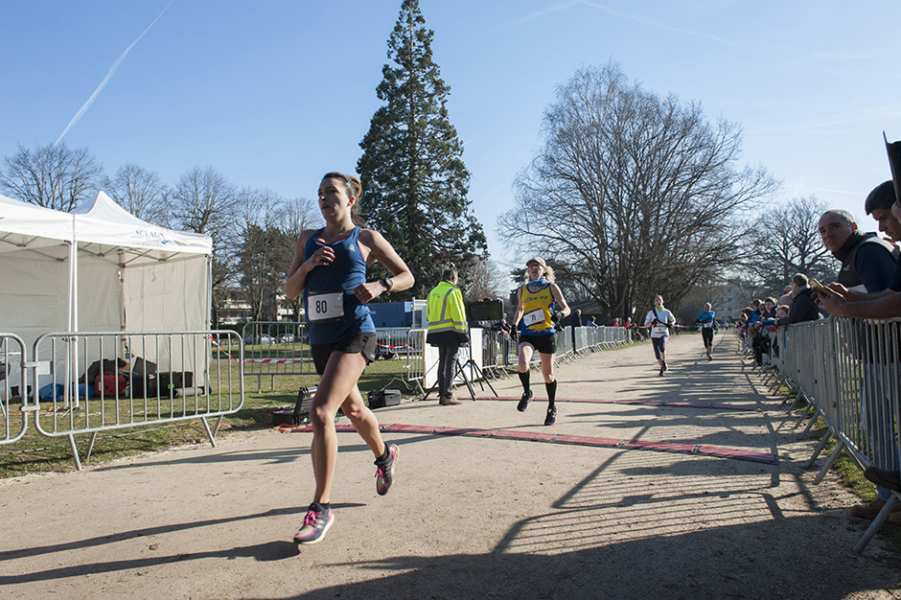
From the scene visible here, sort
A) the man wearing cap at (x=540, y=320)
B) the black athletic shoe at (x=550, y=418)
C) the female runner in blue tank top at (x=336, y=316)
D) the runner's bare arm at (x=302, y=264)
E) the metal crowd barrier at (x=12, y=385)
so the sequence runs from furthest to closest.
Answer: the man wearing cap at (x=540, y=320) < the black athletic shoe at (x=550, y=418) < the metal crowd barrier at (x=12, y=385) < the runner's bare arm at (x=302, y=264) < the female runner in blue tank top at (x=336, y=316)

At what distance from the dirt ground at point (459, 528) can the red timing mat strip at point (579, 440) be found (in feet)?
0.38

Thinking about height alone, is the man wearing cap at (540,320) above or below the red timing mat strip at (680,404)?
above

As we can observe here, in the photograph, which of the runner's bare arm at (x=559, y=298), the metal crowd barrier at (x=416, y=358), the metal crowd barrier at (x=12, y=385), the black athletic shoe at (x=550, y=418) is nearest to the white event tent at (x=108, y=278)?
the metal crowd barrier at (x=12, y=385)

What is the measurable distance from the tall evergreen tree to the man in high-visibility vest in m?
28.3

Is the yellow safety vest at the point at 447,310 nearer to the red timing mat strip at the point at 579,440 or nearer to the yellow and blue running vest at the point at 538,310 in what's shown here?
the yellow and blue running vest at the point at 538,310

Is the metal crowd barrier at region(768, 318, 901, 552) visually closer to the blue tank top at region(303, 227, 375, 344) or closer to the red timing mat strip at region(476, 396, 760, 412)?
the red timing mat strip at region(476, 396, 760, 412)

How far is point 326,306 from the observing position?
3.42 meters

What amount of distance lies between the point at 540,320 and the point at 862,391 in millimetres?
3854

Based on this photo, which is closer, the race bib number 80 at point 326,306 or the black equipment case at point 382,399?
the race bib number 80 at point 326,306

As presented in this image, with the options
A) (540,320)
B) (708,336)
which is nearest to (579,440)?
(540,320)

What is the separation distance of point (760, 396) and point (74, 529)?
9407 mm

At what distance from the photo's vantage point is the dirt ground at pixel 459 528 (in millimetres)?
2539

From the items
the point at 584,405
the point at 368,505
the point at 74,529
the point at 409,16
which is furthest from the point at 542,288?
the point at 409,16

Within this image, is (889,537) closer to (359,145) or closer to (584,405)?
(584,405)
